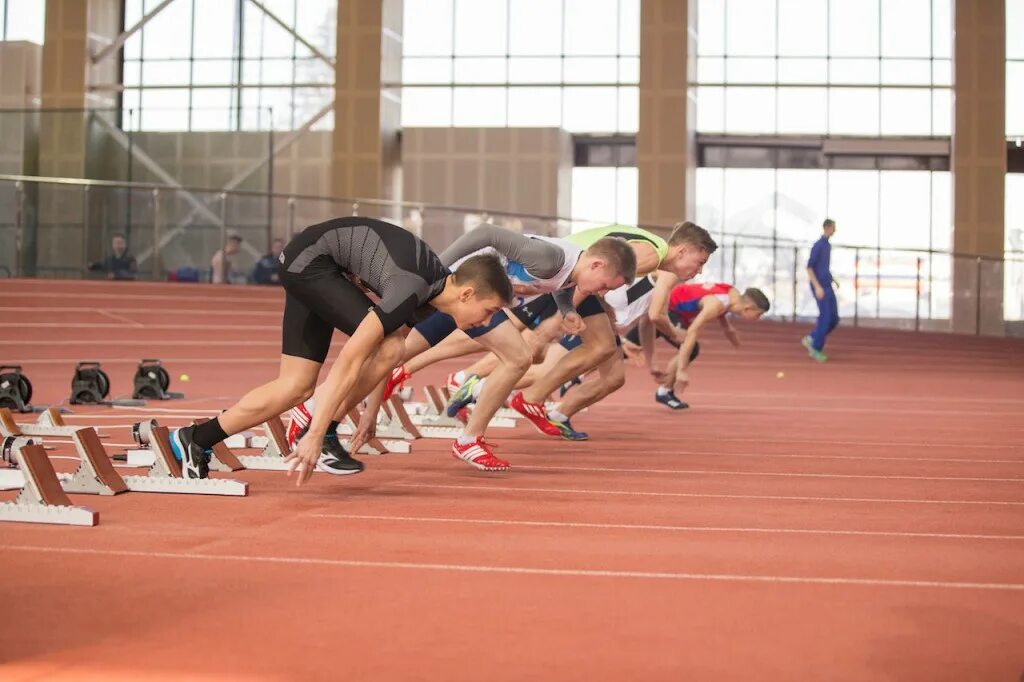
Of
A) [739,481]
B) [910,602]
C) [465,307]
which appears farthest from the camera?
[739,481]

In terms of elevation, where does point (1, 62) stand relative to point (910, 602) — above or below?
above

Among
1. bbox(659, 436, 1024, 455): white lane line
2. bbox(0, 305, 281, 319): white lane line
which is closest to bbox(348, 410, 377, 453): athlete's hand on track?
bbox(659, 436, 1024, 455): white lane line

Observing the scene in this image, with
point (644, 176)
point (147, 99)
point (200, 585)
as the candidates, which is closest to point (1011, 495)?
point (200, 585)

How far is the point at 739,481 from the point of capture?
652cm

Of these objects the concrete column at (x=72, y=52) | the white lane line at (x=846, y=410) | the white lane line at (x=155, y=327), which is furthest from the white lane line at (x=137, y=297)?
the concrete column at (x=72, y=52)

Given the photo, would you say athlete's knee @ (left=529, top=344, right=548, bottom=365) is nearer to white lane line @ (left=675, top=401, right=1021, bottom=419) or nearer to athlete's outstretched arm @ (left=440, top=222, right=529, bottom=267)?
athlete's outstretched arm @ (left=440, top=222, right=529, bottom=267)

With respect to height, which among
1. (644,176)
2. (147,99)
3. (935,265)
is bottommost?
(935,265)

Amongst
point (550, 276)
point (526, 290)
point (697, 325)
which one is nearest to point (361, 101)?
point (697, 325)

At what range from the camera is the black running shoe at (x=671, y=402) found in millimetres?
12016

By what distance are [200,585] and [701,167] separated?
2553cm

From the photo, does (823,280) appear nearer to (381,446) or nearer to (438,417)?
(438,417)

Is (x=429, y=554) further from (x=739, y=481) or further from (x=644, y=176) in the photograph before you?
(x=644, y=176)

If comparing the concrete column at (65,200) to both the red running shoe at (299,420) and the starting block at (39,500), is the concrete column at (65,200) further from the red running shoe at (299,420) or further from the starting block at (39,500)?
the starting block at (39,500)

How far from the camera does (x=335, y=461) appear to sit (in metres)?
6.45
